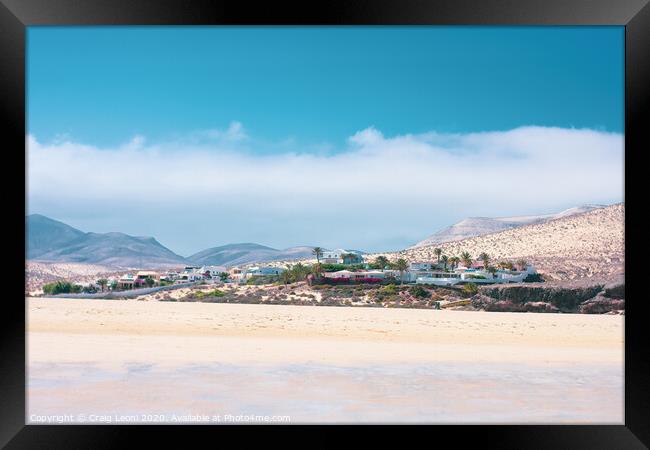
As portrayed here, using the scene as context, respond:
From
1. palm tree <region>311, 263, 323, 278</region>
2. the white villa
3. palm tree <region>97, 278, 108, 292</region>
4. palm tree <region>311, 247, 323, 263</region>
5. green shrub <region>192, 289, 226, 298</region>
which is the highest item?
palm tree <region>311, 247, 323, 263</region>

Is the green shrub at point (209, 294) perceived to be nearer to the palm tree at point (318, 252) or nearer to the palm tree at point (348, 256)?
the palm tree at point (318, 252)

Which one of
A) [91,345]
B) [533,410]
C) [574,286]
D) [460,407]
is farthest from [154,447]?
[574,286]

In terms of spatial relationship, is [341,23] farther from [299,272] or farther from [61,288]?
[61,288]

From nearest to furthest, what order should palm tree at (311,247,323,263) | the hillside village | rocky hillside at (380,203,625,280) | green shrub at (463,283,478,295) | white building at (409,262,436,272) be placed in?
green shrub at (463,283,478,295)
the hillside village
white building at (409,262,436,272)
palm tree at (311,247,323,263)
rocky hillside at (380,203,625,280)

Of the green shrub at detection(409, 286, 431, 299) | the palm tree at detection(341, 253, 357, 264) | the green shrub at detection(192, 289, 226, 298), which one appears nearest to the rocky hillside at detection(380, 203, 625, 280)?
the palm tree at detection(341, 253, 357, 264)

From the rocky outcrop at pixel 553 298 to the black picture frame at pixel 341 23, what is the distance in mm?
17192

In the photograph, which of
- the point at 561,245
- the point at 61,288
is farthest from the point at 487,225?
the point at 61,288

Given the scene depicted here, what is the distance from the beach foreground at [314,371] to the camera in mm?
4801

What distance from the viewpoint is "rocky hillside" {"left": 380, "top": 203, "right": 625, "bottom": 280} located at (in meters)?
30.2

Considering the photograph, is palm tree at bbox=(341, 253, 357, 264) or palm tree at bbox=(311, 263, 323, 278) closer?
palm tree at bbox=(311, 263, 323, 278)

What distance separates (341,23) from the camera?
3.45m

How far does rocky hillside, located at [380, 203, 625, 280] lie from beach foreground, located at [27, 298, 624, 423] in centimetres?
1732

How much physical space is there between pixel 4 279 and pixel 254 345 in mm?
6717

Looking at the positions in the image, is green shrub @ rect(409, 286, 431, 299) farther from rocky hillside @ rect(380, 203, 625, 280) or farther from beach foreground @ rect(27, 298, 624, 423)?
rocky hillside @ rect(380, 203, 625, 280)
